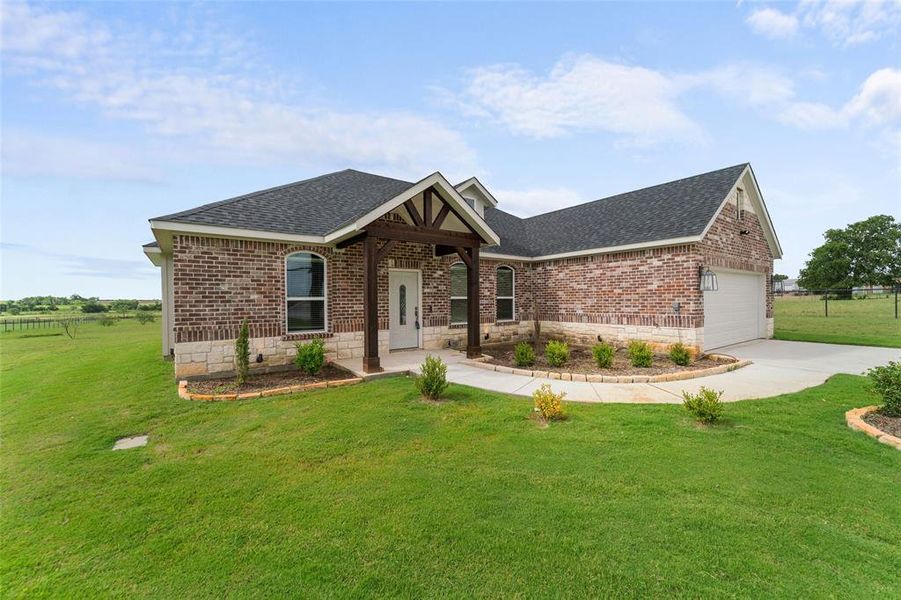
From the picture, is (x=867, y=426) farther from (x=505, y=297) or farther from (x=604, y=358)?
(x=505, y=297)

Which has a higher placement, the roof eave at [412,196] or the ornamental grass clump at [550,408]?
the roof eave at [412,196]

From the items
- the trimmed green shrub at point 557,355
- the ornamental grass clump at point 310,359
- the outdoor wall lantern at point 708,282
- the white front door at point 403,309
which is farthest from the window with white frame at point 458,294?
the outdoor wall lantern at point 708,282

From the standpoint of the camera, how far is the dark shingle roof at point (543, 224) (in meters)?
8.59

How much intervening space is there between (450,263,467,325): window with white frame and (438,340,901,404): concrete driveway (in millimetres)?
1787

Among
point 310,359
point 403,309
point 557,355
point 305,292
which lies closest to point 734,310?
point 557,355

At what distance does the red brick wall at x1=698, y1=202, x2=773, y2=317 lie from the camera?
34.4ft

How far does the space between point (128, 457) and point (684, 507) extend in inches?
225

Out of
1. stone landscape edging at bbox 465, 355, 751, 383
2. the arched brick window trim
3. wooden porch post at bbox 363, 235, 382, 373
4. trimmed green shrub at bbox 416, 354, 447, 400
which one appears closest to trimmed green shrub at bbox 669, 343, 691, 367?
stone landscape edging at bbox 465, 355, 751, 383

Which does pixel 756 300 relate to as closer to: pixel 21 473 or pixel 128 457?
pixel 128 457

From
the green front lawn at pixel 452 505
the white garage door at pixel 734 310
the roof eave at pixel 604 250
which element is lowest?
the green front lawn at pixel 452 505

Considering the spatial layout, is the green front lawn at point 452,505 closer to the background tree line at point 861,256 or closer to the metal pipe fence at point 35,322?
the metal pipe fence at point 35,322

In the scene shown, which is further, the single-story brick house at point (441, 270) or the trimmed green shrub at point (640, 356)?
the trimmed green shrub at point (640, 356)

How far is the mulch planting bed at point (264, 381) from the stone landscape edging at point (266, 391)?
0.14 metres

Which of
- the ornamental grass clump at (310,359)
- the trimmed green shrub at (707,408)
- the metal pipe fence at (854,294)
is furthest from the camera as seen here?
the metal pipe fence at (854,294)
